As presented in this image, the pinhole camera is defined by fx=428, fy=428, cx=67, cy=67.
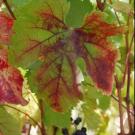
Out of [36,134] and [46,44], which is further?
[36,134]

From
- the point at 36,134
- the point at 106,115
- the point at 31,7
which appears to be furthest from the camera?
the point at 106,115

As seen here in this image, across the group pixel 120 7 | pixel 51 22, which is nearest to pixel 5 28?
pixel 51 22

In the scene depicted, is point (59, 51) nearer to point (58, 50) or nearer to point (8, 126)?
point (58, 50)

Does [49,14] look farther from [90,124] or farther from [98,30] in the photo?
[90,124]

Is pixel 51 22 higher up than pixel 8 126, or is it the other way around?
pixel 51 22

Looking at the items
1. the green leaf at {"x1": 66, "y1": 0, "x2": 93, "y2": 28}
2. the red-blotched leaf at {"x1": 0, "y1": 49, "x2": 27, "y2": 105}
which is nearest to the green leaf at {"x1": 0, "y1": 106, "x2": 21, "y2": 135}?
the red-blotched leaf at {"x1": 0, "y1": 49, "x2": 27, "y2": 105}

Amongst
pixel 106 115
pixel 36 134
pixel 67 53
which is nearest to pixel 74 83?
pixel 67 53

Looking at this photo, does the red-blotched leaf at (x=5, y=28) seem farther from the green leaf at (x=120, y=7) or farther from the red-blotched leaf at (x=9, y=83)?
the green leaf at (x=120, y=7)
